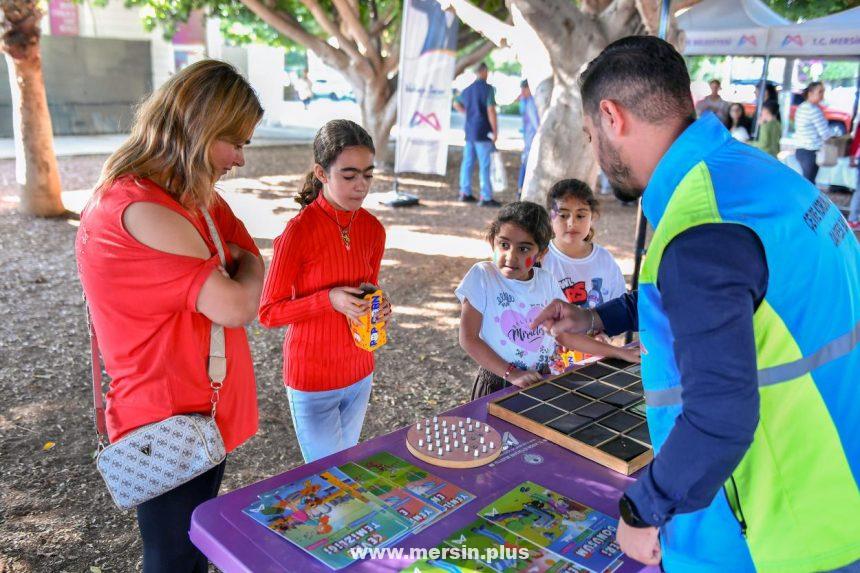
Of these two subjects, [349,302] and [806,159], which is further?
[806,159]

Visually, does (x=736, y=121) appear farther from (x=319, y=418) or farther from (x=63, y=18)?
(x=63, y=18)

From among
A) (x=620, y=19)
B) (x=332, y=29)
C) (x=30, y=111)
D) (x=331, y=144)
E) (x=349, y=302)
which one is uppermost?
(x=332, y=29)

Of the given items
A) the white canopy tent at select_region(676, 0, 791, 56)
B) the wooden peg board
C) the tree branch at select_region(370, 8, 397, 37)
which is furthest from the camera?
the tree branch at select_region(370, 8, 397, 37)

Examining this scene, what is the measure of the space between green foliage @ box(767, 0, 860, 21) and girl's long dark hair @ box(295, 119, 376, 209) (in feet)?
45.6

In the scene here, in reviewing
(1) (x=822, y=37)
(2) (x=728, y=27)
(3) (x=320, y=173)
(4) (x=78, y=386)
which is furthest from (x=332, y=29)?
(3) (x=320, y=173)

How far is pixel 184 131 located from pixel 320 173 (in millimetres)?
958

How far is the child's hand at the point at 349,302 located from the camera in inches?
96.0

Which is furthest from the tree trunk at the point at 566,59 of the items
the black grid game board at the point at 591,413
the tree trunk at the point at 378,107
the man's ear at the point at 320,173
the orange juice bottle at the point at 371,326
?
the tree trunk at the point at 378,107

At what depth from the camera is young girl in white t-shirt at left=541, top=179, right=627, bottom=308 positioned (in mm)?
3334

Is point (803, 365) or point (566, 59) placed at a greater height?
point (566, 59)

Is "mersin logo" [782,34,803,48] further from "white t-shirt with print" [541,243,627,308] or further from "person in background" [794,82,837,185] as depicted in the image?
"white t-shirt with print" [541,243,627,308]

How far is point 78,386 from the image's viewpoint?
4602 millimetres

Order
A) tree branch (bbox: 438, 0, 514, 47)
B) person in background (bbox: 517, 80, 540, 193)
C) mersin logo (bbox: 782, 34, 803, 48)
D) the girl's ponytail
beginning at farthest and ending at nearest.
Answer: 1. person in background (bbox: 517, 80, 540, 193)
2. mersin logo (bbox: 782, 34, 803, 48)
3. tree branch (bbox: 438, 0, 514, 47)
4. the girl's ponytail

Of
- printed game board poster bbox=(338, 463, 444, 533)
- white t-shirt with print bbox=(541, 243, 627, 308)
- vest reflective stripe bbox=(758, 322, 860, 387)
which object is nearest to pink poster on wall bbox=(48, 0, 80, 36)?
white t-shirt with print bbox=(541, 243, 627, 308)
